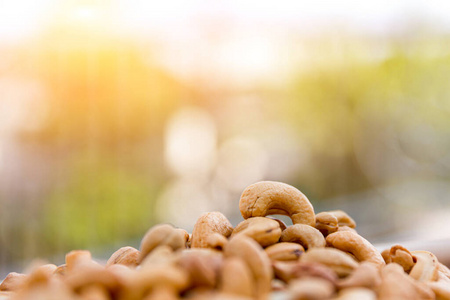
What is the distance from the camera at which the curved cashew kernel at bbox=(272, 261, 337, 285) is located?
0.32 metres

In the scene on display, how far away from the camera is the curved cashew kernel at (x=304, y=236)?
0.41m

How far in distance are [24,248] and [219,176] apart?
58 cm

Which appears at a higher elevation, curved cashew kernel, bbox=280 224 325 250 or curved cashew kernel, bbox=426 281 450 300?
curved cashew kernel, bbox=280 224 325 250

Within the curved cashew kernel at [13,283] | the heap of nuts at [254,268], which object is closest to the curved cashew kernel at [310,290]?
the heap of nuts at [254,268]

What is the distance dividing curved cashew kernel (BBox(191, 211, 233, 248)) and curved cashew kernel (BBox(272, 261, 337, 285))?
0.08 metres

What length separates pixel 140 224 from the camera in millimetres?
1199

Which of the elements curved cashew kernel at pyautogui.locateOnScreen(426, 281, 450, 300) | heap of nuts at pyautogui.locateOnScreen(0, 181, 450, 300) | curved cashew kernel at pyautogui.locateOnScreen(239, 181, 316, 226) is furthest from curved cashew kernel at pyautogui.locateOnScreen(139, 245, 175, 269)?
curved cashew kernel at pyautogui.locateOnScreen(426, 281, 450, 300)

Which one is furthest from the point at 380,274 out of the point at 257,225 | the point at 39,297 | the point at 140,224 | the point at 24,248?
the point at 24,248

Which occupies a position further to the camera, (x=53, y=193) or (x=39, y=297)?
(x=53, y=193)

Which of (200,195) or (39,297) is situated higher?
(39,297)

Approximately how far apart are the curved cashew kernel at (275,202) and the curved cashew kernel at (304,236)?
0.03 meters

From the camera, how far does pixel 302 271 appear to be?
32cm

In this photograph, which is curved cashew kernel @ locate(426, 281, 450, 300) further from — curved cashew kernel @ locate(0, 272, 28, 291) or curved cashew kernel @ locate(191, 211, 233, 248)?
curved cashew kernel @ locate(0, 272, 28, 291)

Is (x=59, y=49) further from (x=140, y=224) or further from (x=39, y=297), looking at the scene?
(x=39, y=297)
